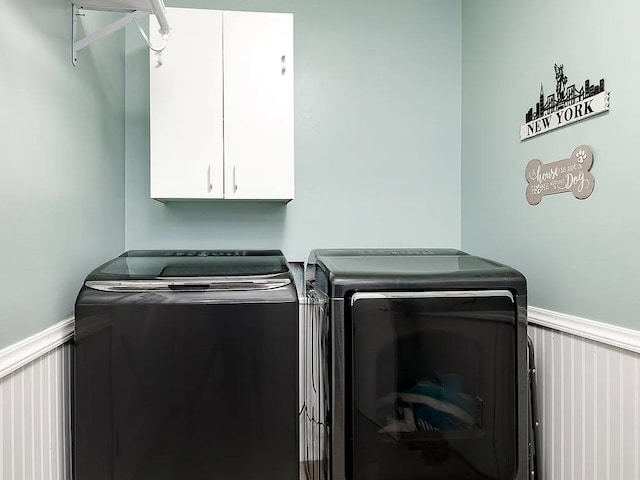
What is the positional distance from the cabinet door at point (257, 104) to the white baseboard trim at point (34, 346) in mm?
812

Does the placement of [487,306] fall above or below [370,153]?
below

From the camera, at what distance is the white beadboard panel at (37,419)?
3.69 feet

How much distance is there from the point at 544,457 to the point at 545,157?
1.13 m

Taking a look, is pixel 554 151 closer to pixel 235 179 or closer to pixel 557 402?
pixel 557 402

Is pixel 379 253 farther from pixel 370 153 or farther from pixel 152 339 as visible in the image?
pixel 152 339

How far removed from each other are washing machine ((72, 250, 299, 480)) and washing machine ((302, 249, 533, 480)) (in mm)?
178

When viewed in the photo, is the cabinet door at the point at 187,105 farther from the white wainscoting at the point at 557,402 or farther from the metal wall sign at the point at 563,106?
the metal wall sign at the point at 563,106

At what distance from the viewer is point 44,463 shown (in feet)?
4.38

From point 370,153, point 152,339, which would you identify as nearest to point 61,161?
point 152,339

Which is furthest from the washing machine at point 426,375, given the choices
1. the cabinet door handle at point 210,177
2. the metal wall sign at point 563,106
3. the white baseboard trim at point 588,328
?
the cabinet door handle at point 210,177

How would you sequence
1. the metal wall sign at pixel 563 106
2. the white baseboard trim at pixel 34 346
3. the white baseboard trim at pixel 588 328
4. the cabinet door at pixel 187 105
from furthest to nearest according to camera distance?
1. the cabinet door at pixel 187 105
2. the metal wall sign at pixel 563 106
3. the white baseboard trim at pixel 588 328
4. the white baseboard trim at pixel 34 346

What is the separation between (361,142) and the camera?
235cm

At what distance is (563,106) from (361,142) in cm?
99

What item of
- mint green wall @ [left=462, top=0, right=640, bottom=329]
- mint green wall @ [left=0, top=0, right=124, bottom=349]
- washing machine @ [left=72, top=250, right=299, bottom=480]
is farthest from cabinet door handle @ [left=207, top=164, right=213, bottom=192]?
mint green wall @ [left=462, top=0, right=640, bottom=329]
